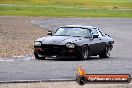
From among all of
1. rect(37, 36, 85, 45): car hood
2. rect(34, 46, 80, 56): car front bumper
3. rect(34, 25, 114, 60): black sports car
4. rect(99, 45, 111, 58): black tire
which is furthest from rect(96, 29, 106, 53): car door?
rect(34, 46, 80, 56): car front bumper

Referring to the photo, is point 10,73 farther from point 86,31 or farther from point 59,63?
point 86,31

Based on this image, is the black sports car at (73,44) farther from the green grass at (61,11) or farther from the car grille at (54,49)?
the green grass at (61,11)

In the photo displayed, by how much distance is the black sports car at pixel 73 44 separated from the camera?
20609 millimetres

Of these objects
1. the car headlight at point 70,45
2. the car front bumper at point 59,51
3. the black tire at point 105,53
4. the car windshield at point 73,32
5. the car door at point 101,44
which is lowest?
the black tire at point 105,53

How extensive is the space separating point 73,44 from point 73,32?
139cm

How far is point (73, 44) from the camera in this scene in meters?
20.7

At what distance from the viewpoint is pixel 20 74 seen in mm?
15398

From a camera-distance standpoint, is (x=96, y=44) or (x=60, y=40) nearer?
(x=60, y=40)

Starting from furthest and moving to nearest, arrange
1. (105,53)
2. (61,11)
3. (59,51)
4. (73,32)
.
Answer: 1. (61,11)
2. (105,53)
3. (73,32)
4. (59,51)

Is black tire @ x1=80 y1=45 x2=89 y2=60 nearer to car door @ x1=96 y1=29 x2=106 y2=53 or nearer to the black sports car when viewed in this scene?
the black sports car

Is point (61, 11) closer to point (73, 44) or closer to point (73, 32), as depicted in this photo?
point (73, 32)

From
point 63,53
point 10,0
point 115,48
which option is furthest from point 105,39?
point 10,0

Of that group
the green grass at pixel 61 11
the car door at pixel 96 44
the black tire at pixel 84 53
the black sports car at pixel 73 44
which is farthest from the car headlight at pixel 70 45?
the green grass at pixel 61 11

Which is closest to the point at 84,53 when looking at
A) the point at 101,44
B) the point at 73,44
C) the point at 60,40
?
the point at 73,44
